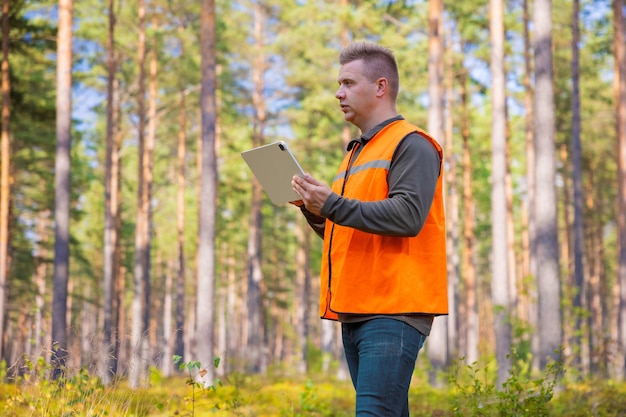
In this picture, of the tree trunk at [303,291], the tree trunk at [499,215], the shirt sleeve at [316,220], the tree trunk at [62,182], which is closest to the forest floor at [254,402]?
the shirt sleeve at [316,220]

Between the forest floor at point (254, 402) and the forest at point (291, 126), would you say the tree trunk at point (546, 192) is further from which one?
the forest floor at point (254, 402)

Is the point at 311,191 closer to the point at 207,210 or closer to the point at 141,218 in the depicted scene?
the point at 207,210

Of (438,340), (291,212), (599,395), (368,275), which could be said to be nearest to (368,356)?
(368,275)

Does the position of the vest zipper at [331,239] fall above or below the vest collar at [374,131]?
below

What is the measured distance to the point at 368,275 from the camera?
280cm

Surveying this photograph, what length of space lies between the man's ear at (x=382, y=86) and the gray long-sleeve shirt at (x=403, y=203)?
12.0 inches

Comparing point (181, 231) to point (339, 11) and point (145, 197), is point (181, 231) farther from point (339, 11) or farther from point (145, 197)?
point (339, 11)

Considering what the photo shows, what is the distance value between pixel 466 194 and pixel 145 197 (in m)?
11.2

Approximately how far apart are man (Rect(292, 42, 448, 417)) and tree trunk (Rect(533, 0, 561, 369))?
25.4 feet

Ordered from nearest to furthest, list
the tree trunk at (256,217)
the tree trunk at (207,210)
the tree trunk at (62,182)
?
the tree trunk at (207,210)
the tree trunk at (62,182)
the tree trunk at (256,217)

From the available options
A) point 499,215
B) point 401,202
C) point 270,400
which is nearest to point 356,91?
point 401,202

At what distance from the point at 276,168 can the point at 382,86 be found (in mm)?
579

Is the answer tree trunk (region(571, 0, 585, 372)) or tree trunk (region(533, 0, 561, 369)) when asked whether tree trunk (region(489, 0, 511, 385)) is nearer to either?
tree trunk (region(533, 0, 561, 369))

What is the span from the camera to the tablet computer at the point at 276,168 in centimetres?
298
